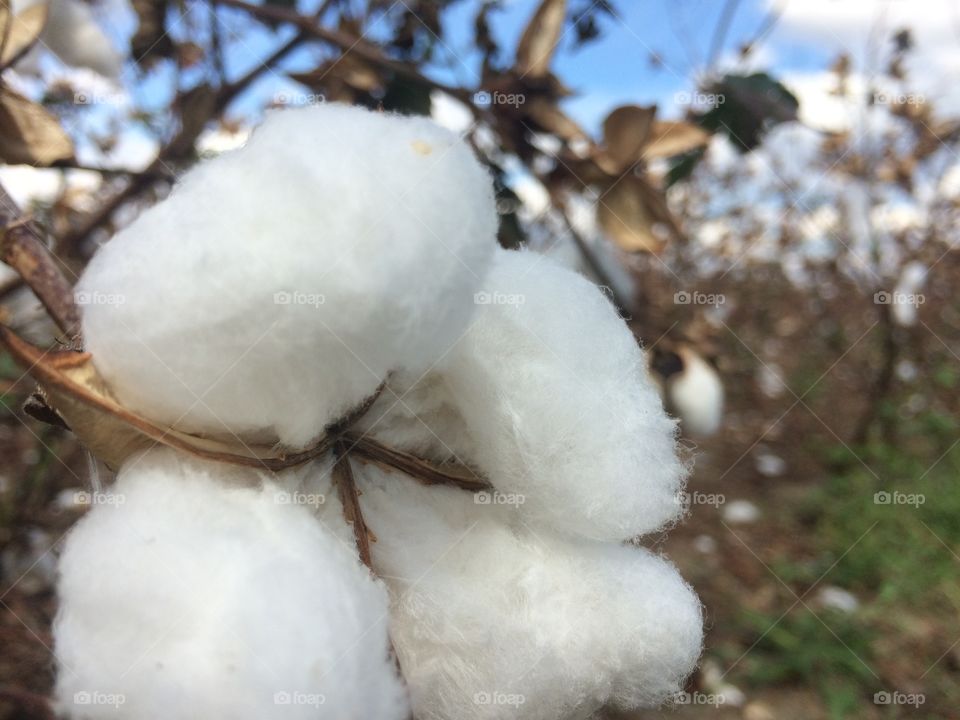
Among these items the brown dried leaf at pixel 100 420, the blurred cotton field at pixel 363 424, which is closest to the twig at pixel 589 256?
the blurred cotton field at pixel 363 424

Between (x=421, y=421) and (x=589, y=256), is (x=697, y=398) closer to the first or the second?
(x=589, y=256)

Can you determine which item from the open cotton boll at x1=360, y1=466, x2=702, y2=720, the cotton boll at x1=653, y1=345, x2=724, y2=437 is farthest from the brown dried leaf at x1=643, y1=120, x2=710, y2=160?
the cotton boll at x1=653, y1=345, x2=724, y2=437

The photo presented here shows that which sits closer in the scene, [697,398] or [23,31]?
[23,31]

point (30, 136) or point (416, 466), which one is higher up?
point (30, 136)

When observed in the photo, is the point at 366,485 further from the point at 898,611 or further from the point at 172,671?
the point at 898,611

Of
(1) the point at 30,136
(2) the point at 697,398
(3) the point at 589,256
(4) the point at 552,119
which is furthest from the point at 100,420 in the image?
(2) the point at 697,398

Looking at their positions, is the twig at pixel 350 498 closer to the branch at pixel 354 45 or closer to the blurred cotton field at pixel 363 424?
the blurred cotton field at pixel 363 424
